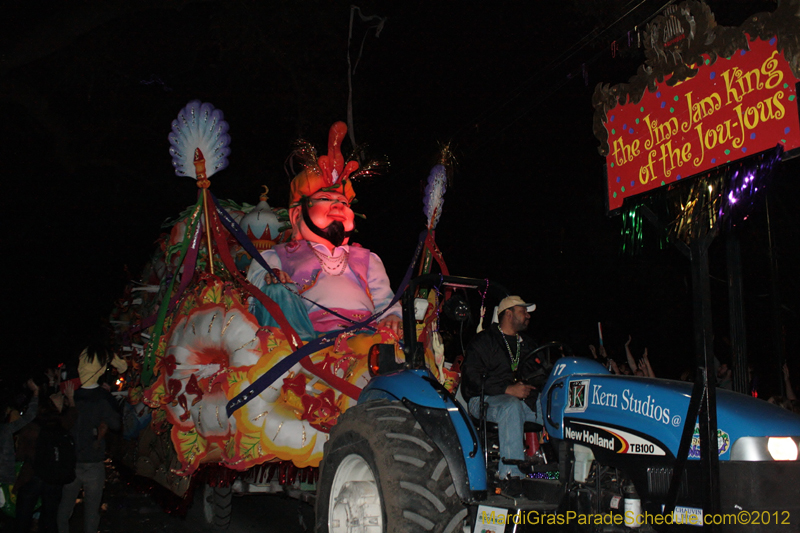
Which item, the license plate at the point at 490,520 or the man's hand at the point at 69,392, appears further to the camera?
the man's hand at the point at 69,392

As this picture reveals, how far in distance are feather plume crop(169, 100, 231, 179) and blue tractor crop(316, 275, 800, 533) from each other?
3.32m

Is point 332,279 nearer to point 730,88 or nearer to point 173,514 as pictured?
point 173,514

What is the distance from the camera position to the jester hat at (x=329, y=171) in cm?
701

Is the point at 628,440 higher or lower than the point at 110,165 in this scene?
lower

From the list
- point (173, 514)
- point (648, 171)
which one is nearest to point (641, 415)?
point (648, 171)

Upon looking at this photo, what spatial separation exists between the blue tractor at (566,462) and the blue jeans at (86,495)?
10.6 ft

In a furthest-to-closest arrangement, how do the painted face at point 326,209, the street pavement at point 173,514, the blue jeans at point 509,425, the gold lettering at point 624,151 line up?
the painted face at point 326,209, the street pavement at point 173,514, the blue jeans at point 509,425, the gold lettering at point 624,151

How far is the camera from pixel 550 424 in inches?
149

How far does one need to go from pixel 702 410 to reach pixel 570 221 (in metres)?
12.7

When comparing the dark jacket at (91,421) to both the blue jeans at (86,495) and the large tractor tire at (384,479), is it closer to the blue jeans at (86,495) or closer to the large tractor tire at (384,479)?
the blue jeans at (86,495)

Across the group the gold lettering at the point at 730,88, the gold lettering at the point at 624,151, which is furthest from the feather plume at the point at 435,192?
the gold lettering at the point at 730,88

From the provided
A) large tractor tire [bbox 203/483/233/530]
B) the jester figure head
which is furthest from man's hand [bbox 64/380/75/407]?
the jester figure head

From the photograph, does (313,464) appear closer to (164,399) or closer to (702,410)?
(164,399)

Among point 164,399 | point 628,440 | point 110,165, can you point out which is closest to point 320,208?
point 164,399
